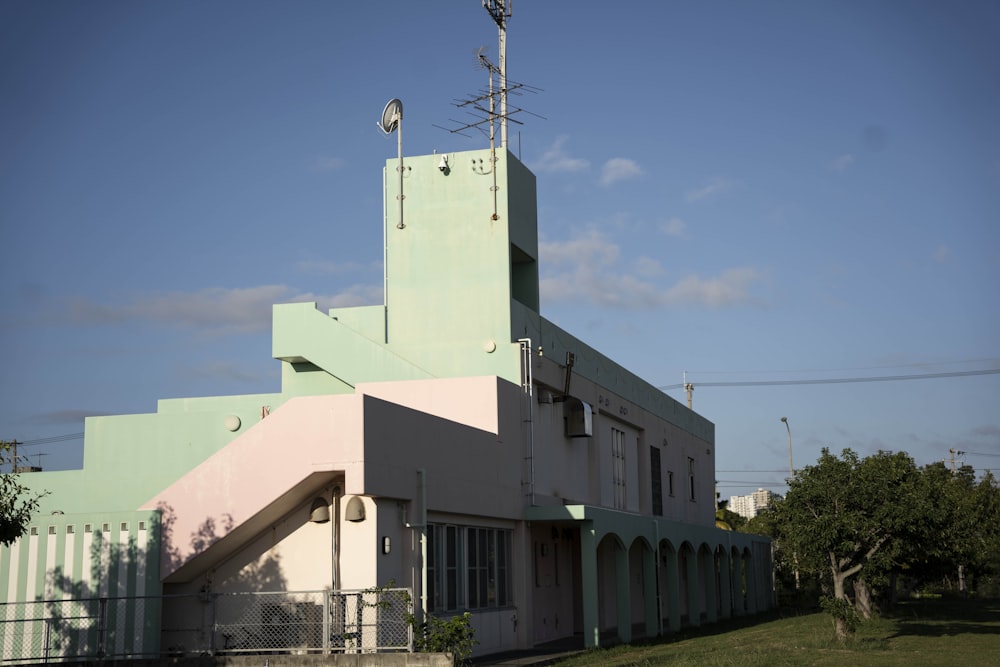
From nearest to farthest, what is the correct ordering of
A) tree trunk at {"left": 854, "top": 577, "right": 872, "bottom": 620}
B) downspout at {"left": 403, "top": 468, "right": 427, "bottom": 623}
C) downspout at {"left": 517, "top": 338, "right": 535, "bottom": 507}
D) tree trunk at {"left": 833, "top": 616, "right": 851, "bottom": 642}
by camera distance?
1. downspout at {"left": 403, "top": 468, "right": 427, "bottom": 623}
2. downspout at {"left": 517, "top": 338, "right": 535, "bottom": 507}
3. tree trunk at {"left": 833, "top": 616, "right": 851, "bottom": 642}
4. tree trunk at {"left": 854, "top": 577, "right": 872, "bottom": 620}

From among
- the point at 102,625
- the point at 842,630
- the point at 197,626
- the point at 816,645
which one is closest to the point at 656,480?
the point at 842,630

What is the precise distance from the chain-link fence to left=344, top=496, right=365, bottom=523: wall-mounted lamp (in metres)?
1.33

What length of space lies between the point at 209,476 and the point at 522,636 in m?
9.25

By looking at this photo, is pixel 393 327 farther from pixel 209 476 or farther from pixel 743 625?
pixel 743 625

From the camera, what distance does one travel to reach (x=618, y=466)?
114 ft

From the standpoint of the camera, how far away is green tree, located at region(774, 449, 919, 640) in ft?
89.2

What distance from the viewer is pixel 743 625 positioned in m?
35.9

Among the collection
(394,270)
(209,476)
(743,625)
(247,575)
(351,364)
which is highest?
(394,270)

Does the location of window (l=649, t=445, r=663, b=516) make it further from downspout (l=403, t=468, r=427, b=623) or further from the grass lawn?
downspout (l=403, t=468, r=427, b=623)

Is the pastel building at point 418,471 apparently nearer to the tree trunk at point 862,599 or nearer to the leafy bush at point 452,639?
the leafy bush at point 452,639

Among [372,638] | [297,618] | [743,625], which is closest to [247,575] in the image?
[297,618]

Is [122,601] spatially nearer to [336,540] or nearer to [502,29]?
[336,540]

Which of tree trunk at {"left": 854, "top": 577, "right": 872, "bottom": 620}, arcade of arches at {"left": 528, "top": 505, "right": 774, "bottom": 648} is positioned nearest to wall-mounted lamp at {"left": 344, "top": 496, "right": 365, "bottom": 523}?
arcade of arches at {"left": 528, "top": 505, "right": 774, "bottom": 648}

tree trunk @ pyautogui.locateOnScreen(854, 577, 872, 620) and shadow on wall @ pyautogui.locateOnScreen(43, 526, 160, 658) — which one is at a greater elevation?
shadow on wall @ pyautogui.locateOnScreen(43, 526, 160, 658)
